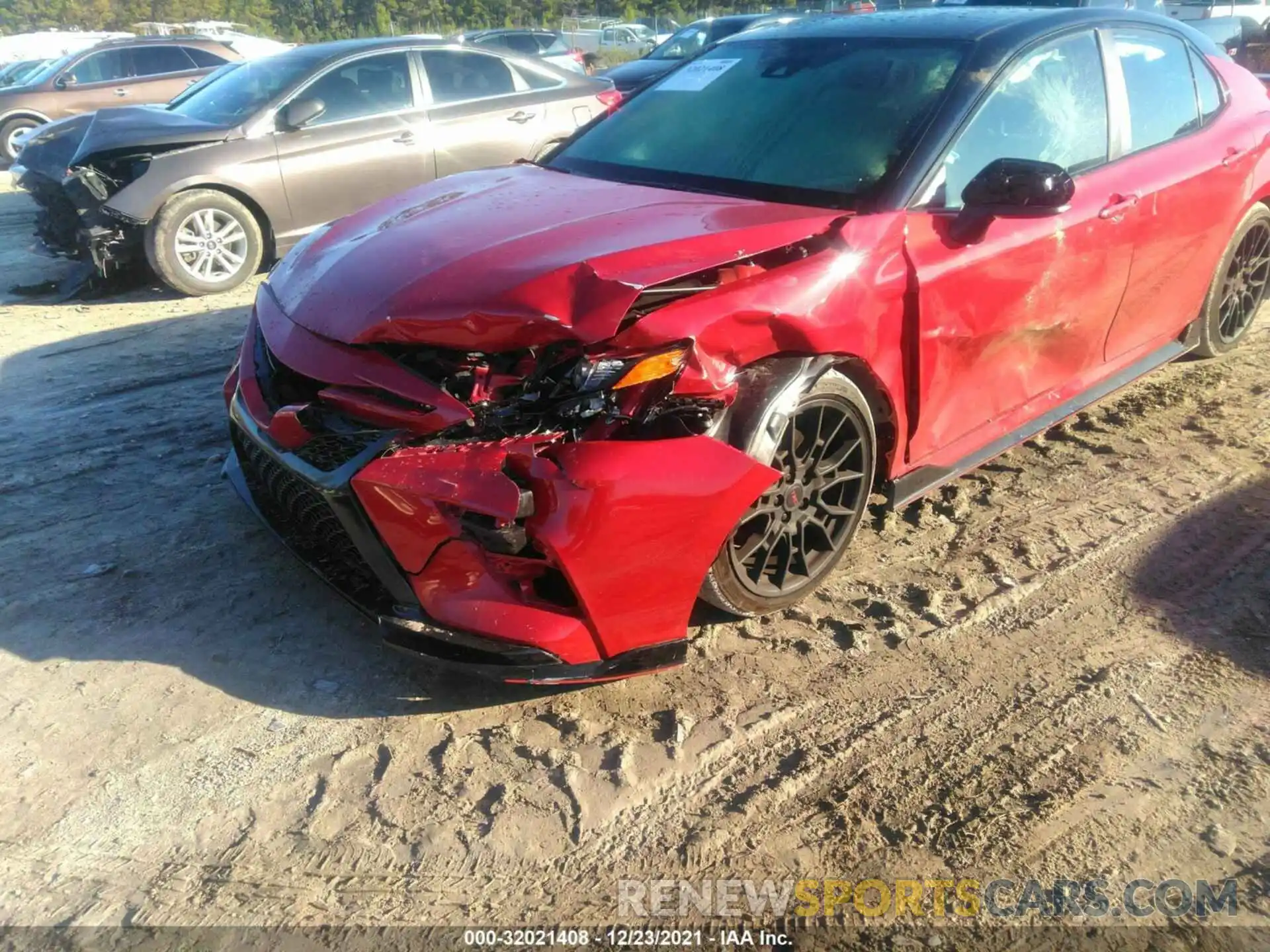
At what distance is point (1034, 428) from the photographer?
3.71m

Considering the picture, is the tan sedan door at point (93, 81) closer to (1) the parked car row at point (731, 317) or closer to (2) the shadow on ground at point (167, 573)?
(2) the shadow on ground at point (167, 573)

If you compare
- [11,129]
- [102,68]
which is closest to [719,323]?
[102,68]

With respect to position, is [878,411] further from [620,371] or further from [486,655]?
[486,655]

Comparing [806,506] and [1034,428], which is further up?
[806,506]

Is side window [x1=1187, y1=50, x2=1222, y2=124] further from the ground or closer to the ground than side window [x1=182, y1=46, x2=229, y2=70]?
further from the ground

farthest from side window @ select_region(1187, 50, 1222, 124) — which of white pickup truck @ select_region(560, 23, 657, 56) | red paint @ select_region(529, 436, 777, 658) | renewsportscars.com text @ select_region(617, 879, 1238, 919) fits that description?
white pickup truck @ select_region(560, 23, 657, 56)

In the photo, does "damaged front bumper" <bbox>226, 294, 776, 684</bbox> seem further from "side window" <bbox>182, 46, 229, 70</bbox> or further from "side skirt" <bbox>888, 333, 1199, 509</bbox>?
"side window" <bbox>182, 46, 229, 70</bbox>

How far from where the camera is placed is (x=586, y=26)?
1699 inches

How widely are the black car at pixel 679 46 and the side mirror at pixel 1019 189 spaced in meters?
11.1

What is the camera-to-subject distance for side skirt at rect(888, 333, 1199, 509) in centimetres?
330

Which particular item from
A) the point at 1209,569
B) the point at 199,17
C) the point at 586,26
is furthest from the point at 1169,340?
the point at 199,17

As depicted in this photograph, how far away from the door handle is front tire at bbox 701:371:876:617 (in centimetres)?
137

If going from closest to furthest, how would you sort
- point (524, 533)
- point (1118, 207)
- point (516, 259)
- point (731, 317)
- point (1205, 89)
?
point (524, 533) → point (731, 317) → point (516, 259) → point (1118, 207) → point (1205, 89)

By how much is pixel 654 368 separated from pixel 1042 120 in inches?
78.7
